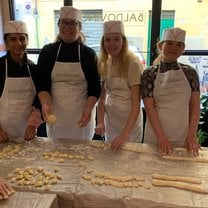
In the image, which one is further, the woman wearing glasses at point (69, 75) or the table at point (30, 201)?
the woman wearing glasses at point (69, 75)

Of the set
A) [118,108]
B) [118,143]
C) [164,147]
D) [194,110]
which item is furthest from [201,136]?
[118,143]

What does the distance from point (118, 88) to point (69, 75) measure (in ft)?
1.12

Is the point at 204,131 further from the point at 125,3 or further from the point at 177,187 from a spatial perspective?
the point at 177,187

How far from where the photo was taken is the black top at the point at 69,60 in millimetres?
1872

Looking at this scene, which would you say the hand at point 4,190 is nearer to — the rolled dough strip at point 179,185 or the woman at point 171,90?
the rolled dough strip at point 179,185

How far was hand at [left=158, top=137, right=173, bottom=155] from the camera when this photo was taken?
149cm

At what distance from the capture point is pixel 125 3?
2969 mm

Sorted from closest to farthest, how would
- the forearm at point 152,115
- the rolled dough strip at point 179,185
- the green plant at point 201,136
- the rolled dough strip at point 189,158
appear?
1. the rolled dough strip at point 179,185
2. the rolled dough strip at point 189,158
3. the forearm at point 152,115
4. the green plant at point 201,136

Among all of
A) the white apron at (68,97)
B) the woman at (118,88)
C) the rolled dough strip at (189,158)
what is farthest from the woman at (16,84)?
the rolled dough strip at (189,158)

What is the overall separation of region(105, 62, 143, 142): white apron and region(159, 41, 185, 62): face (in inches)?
11.6

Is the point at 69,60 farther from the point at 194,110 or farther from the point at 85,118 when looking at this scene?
the point at 194,110

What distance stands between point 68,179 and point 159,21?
84.7 inches

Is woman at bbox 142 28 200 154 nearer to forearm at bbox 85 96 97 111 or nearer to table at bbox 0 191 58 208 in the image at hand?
forearm at bbox 85 96 97 111

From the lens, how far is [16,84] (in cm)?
180
